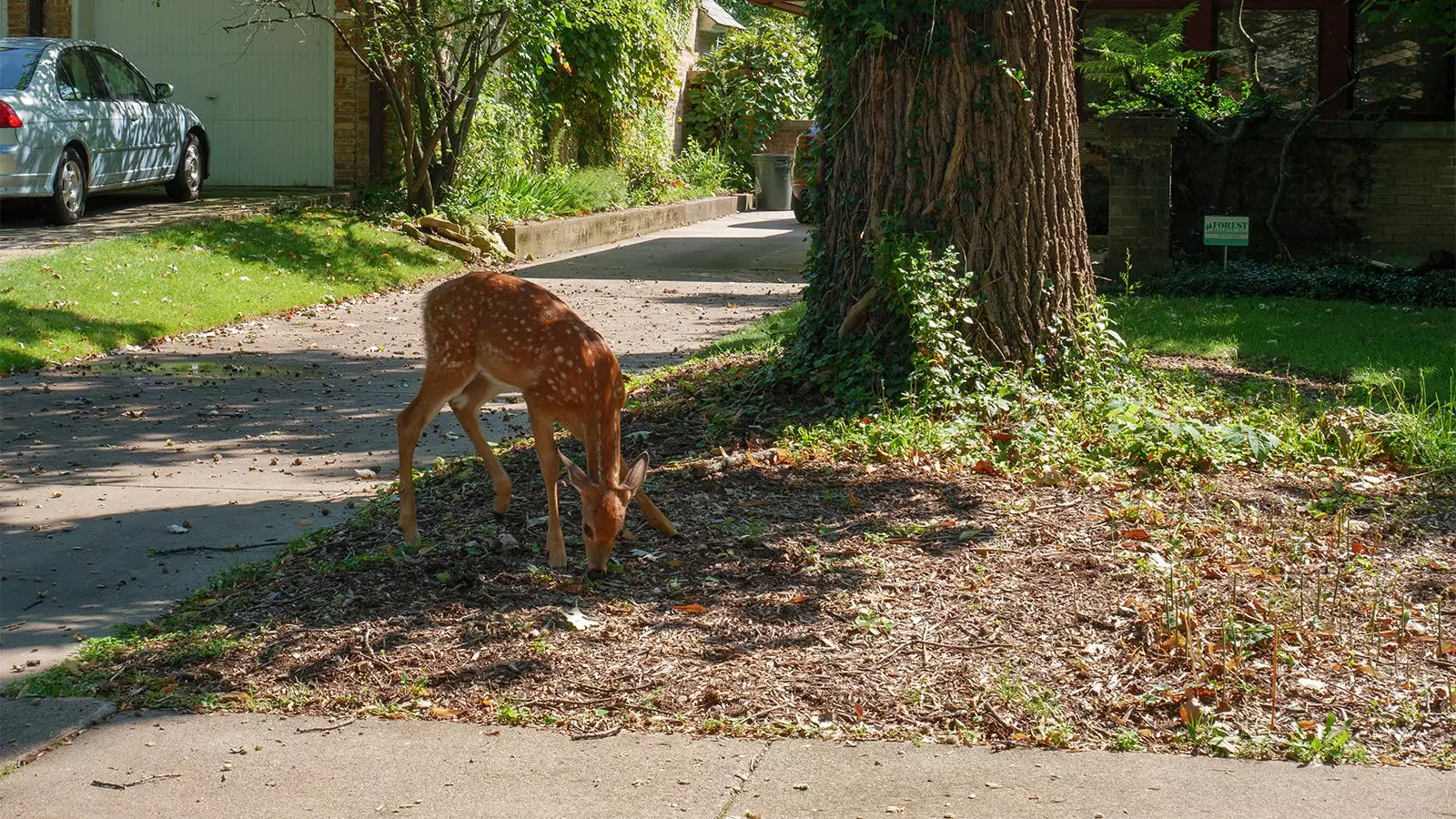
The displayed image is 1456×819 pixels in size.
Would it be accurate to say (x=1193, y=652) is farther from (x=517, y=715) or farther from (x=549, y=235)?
(x=549, y=235)

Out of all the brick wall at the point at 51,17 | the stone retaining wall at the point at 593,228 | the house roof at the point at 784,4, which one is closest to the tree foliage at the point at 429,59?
the stone retaining wall at the point at 593,228

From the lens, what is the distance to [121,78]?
57.0 feet

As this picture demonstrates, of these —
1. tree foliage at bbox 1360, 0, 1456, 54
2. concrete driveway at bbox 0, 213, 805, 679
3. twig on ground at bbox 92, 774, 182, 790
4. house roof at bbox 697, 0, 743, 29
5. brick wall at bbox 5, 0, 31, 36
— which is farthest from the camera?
house roof at bbox 697, 0, 743, 29

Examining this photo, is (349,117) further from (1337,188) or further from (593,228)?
(1337,188)

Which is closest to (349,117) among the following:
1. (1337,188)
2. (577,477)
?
(1337,188)

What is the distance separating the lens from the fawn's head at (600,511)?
19.8 feet

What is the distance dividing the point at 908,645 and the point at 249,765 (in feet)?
7.37

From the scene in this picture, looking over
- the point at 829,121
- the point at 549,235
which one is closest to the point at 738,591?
the point at 829,121

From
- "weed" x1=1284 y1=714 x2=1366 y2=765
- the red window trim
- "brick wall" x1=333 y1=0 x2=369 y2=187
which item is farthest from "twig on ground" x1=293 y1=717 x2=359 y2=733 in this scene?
"brick wall" x1=333 y1=0 x2=369 y2=187

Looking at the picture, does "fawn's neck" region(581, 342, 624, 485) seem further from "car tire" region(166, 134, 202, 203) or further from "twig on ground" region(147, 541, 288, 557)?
"car tire" region(166, 134, 202, 203)

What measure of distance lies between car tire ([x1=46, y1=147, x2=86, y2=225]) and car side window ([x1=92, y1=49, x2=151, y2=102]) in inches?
50.2

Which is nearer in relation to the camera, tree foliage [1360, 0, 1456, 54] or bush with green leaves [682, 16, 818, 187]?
tree foliage [1360, 0, 1456, 54]

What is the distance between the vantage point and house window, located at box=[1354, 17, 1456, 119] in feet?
58.2

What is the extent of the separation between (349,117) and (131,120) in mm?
3480
